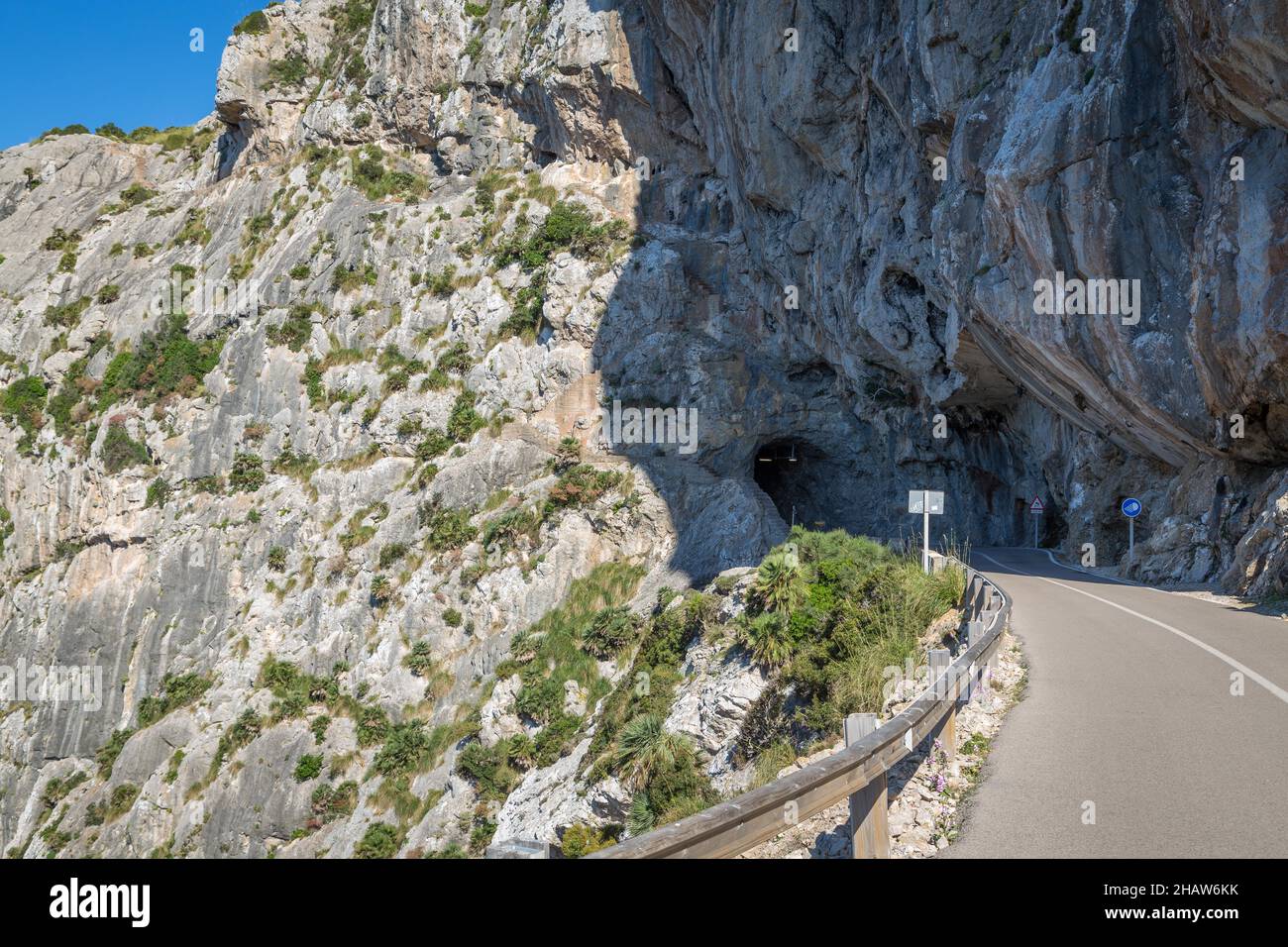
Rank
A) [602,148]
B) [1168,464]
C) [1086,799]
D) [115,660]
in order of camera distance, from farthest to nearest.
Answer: [602,148]
[115,660]
[1168,464]
[1086,799]

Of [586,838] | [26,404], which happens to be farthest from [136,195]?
[586,838]

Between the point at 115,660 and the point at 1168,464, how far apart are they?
4263cm

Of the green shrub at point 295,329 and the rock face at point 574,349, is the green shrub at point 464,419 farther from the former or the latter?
the green shrub at point 295,329

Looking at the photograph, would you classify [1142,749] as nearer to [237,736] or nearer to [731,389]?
[731,389]

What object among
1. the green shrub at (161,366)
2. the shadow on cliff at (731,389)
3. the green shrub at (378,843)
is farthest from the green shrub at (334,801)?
the green shrub at (161,366)

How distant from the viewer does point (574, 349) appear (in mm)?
35750

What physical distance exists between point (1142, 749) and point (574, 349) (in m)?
31.1

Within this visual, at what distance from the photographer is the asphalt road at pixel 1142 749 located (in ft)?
16.3

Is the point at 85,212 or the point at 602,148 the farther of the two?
the point at 85,212

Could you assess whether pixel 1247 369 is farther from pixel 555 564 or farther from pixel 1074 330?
pixel 555 564

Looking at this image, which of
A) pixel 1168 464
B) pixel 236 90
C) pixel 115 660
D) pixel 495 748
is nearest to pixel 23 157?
pixel 236 90

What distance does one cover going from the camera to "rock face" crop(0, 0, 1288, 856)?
666 inches

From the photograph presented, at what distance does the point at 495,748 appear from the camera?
23.8 m
